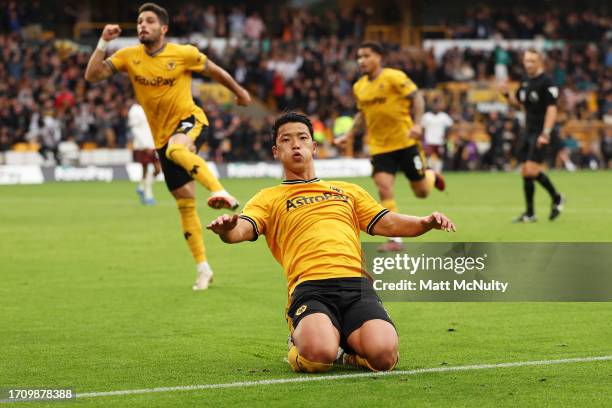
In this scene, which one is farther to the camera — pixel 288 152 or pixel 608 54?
pixel 608 54

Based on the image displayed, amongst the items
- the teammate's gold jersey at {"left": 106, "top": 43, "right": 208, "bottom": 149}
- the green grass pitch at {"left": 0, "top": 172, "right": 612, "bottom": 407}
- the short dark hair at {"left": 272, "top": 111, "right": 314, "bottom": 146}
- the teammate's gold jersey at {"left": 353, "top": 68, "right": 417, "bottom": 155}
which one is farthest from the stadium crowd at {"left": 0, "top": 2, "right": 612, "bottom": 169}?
the short dark hair at {"left": 272, "top": 111, "right": 314, "bottom": 146}

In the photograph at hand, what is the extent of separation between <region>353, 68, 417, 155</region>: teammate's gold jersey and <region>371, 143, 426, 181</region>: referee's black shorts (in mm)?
66

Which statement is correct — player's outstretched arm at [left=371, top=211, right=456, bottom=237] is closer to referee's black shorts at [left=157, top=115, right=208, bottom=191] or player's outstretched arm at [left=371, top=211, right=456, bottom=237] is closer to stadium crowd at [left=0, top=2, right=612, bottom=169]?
referee's black shorts at [left=157, top=115, right=208, bottom=191]

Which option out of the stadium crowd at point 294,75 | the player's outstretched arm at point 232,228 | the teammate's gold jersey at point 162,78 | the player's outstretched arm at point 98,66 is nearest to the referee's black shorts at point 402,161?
the teammate's gold jersey at point 162,78

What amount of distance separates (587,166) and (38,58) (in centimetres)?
1995

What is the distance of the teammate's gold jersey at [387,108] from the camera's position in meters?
14.6

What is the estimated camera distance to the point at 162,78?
1122 centimetres

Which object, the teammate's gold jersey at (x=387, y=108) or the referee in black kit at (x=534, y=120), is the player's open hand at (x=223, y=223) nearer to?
the teammate's gold jersey at (x=387, y=108)

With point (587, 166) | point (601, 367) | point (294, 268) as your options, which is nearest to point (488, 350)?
point (601, 367)

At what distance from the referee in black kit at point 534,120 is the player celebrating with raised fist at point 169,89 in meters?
7.68

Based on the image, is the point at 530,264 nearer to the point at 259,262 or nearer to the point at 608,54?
the point at 259,262

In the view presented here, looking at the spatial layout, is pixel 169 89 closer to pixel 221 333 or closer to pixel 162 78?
pixel 162 78

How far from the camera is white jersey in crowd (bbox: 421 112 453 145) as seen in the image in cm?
3569

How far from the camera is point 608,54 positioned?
160 feet
